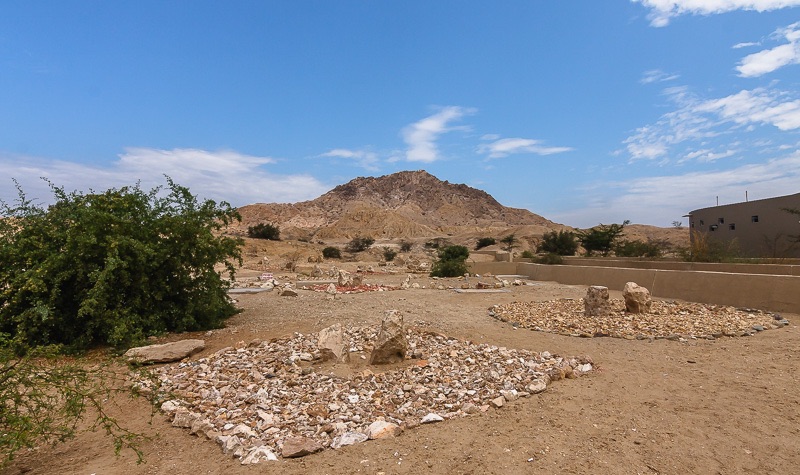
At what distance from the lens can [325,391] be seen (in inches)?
211

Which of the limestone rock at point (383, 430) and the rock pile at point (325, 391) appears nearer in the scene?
the limestone rock at point (383, 430)

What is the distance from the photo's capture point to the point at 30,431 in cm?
378

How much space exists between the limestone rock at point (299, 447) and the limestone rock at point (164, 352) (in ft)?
11.7

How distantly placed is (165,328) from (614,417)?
24.9 feet

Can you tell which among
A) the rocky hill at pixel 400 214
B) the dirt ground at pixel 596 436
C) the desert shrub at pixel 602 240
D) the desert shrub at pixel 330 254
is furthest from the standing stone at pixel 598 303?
the rocky hill at pixel 400 214

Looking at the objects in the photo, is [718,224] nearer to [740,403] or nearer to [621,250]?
[621,250]

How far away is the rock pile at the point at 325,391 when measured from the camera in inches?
171

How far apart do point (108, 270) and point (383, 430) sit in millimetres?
5779

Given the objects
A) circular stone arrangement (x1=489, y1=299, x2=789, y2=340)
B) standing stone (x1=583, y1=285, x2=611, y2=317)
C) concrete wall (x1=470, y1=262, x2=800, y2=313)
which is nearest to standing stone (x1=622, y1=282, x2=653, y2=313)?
circular stone arrangement (x1=489, y1=299, x2=789, y2=340)

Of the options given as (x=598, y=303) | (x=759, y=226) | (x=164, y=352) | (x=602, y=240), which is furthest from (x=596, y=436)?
(x=759, y=226)

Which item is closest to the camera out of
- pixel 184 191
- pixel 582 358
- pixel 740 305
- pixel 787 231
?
pixel 582 358

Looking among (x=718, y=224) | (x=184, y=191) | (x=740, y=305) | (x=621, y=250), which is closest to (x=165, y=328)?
(x=184, y=191)

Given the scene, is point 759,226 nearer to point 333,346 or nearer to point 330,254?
point 330,254

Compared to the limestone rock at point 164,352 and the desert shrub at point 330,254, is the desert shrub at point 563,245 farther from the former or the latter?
the limestone rock at point 164,352
